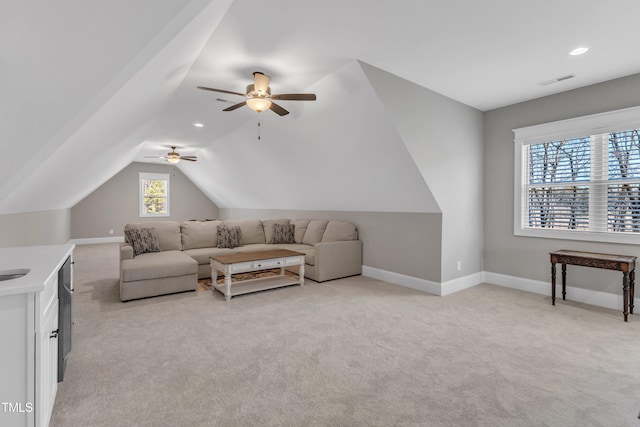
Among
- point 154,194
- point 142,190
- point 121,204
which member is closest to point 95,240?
point 121,204

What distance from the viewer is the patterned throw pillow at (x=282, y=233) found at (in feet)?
19.5

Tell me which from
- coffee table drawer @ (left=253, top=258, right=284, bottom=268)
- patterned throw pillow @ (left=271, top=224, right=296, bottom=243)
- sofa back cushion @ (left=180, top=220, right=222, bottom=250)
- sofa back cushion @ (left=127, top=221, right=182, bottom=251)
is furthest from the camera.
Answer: patterned throw pillow @ (left=271, top=224, right=296, bottom=243)

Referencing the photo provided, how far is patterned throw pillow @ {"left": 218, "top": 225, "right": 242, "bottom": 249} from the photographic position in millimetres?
5352

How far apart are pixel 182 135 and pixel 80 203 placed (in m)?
5.26

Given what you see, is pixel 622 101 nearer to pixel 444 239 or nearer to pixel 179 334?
pixel 444 239

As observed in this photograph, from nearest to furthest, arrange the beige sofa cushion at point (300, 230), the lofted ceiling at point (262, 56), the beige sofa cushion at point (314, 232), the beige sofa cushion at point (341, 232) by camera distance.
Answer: the lofted ceiling at point (262, 56)
the beige sofa cushion at point (341, 232)
the beige sofa cushion at point (314, 232)
the beige sofa cushion at point (300, 230)

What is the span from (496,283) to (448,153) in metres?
2.08

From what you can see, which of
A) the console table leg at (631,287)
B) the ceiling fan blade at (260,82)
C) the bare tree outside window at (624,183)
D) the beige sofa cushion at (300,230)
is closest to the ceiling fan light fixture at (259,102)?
the ceiling fan blade at (260,82)

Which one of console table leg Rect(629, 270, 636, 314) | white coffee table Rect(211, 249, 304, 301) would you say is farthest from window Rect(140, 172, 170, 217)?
console table leg Rect(629, 270, 636, 314)

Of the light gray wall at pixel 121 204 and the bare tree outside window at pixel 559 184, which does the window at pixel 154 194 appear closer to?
the light gray wall at pixel 121 204

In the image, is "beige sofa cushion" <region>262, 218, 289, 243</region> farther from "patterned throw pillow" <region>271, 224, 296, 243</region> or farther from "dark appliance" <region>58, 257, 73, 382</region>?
"dark appliance" <region>58, 257, 73, 382</region>

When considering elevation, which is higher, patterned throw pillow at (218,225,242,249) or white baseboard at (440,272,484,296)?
patterned throw pillow at (218,225,242,249)

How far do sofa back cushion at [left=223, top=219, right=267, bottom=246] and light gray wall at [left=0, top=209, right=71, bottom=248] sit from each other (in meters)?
2.70

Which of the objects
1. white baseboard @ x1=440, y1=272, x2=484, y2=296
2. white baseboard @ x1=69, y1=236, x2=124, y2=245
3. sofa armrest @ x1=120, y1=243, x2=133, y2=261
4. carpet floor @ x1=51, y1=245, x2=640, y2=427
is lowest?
carpet floor @ x1=51, y1=245, x2=640, y2=427
